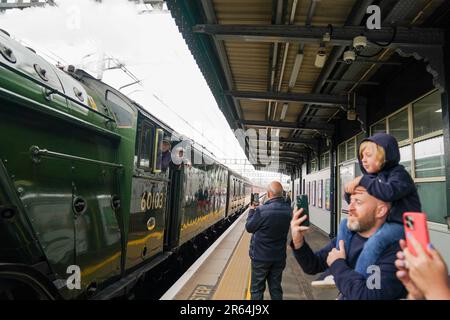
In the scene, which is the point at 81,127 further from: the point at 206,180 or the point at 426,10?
the point at 206,180

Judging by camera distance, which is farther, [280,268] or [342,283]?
[280,268]

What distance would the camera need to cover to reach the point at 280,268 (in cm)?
Answer: 416

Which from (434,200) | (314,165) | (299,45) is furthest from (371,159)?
(314,165)

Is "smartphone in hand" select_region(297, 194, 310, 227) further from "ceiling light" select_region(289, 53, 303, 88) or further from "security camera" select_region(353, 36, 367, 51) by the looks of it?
"ceiling light" select_region(289, 53, 303, 88)

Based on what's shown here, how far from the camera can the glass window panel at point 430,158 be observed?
5.07m

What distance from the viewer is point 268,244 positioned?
4066mm

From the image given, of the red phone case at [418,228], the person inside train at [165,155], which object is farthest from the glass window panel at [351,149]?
the red phone case at [418,228]

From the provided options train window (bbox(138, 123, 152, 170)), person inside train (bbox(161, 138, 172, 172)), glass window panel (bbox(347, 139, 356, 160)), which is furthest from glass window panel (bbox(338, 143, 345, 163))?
train window (bbox(138, 123, 152, 170))

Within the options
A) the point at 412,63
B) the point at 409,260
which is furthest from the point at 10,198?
the point at 412,63

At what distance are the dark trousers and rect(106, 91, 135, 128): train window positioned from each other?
2493 mm

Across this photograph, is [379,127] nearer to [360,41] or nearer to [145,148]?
[360,41]

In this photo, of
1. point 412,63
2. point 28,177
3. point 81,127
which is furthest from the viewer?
point 412,63

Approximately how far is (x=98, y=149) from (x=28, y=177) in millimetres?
1099

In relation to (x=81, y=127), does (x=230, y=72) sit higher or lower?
higher
